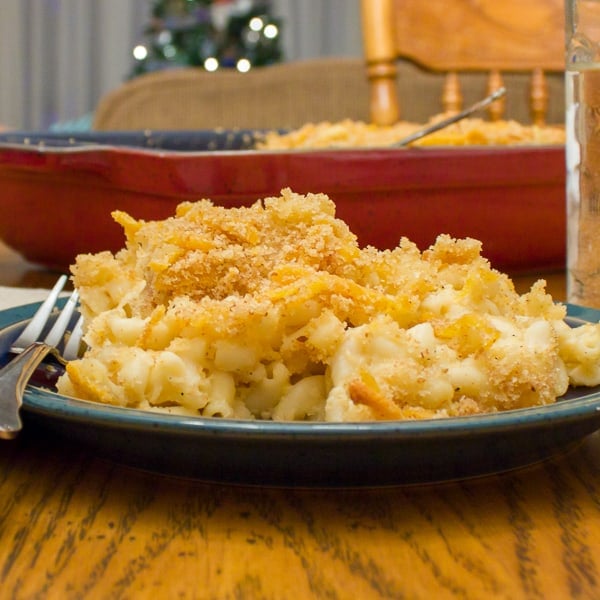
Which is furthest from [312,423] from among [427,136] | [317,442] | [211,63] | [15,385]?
[211,63]

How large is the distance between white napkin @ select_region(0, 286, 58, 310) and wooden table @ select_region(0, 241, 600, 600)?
0.42 m

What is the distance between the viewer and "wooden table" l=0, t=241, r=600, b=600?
1.32 ft

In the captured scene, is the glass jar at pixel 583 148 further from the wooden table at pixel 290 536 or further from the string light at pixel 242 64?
the string light at pixel 242 64

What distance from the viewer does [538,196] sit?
1170 mm

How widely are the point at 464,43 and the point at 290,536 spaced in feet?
6.05

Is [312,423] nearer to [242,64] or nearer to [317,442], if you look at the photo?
[317,442]

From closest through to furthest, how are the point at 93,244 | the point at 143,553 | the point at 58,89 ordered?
the point at 143,553 < the point at 93,244 < the point at 58,89

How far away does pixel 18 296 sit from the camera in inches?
38.2

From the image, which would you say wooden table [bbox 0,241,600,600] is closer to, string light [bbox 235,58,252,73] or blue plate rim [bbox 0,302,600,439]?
blue plate rim [bbox 0,302,600,439]

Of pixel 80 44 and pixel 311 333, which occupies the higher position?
pixel 311 333

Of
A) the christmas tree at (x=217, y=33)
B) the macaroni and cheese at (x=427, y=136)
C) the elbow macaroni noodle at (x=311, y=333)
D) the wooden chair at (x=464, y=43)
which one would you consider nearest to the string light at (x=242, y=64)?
the christmas tree at (x=217, y=33)

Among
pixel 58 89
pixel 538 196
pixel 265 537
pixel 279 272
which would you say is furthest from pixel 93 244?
pixel 58 89

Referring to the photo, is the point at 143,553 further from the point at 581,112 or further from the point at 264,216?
the point at 581,112

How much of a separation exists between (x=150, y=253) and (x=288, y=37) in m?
4.94
